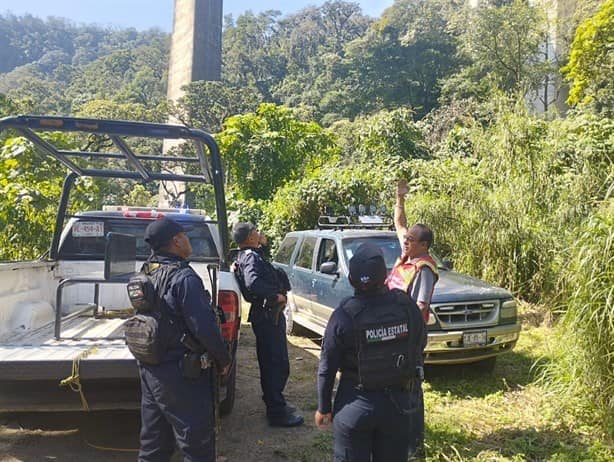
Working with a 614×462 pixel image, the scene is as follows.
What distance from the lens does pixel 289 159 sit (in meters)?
19.6

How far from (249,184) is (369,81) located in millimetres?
35667

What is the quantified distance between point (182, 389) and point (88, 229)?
3139 millimetres

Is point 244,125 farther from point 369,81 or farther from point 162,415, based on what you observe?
point 369,81

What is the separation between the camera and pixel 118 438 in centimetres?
425

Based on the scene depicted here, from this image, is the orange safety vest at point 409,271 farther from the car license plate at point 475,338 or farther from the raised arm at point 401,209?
the car license plate at point 475,338

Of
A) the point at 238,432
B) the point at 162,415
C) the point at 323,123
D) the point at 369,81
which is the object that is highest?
the point at 369,81

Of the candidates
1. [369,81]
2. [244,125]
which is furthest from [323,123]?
[244,125]

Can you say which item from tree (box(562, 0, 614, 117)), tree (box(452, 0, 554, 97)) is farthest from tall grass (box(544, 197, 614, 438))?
tree (box(452, 0, 554, 97))

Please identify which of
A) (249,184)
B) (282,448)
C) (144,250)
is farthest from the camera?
(249,184)

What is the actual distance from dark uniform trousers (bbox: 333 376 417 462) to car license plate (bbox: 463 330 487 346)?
9.53 ft

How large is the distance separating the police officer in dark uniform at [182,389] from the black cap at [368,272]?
0.84 m

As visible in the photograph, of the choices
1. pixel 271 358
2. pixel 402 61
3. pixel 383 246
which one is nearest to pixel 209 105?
pixel 402 61

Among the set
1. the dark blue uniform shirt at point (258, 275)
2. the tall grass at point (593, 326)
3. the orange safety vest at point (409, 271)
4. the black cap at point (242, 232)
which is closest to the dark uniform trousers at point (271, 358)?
the dark blue uniform shirt at point (258, 275)

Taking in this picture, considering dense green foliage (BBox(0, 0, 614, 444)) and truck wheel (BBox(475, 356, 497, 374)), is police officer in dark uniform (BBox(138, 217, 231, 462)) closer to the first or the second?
dense green foliage (BBox(0, 0, 614, 444))
